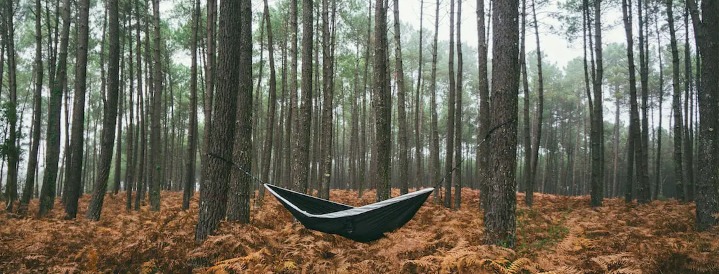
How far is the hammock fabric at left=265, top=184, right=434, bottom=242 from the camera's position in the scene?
4.68m

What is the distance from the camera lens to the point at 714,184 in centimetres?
613

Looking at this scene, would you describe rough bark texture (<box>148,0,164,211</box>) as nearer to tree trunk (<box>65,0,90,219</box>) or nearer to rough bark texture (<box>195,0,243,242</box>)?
tree trunk (<box>65,0,90,219</box>)

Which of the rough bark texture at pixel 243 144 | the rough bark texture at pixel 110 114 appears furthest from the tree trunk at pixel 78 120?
the rough bark texture at pixel 243 144

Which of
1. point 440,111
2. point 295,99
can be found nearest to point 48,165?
point 295,99

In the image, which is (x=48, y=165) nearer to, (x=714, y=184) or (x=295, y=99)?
(x=295, y=99)

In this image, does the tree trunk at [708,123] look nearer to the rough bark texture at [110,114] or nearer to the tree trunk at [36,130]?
the rough bark texture at [110,114]

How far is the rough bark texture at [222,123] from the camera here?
195 inches

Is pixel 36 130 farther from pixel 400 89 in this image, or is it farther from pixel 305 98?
pixel 400 89

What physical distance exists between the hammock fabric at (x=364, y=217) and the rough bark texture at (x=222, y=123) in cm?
67

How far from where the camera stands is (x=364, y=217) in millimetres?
4754

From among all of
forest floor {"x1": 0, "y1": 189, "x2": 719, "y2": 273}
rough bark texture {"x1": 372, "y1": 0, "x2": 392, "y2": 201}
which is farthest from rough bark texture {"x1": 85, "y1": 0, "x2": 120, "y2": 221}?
rough bark texture {"x1": 372, "y1": 0, "x2": 392, "y2": 201}

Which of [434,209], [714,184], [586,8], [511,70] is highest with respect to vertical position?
[586,8]

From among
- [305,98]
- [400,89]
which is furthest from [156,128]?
[400,89]

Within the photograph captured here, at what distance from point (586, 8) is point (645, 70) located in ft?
10.2
